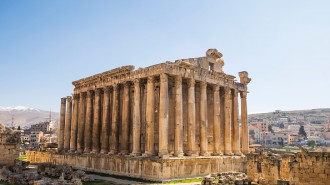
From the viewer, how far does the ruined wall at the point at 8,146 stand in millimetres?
25734

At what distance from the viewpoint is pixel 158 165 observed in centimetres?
2053

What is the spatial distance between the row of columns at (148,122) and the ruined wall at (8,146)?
6.99 meters

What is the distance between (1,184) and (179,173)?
39.2 feet

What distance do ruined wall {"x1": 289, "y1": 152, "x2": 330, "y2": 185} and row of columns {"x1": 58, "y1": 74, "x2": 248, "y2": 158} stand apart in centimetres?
1007

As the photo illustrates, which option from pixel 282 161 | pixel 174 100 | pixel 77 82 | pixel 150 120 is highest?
pixel 77 82

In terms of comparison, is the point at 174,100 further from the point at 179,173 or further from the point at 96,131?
the point at 96,131

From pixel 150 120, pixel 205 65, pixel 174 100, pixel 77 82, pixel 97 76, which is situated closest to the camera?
pixel 150 120

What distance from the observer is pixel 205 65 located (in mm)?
27562

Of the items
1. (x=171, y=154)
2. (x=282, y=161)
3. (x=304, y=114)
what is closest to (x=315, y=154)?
(x=282, y=161)

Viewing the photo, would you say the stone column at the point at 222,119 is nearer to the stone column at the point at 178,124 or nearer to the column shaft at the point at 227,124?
the column shaft at the point at 227,124

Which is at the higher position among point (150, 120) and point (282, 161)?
point (150, 120)

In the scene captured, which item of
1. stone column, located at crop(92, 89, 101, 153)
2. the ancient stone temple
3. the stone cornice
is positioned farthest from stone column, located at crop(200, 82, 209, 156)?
stone column, located at crop(92, 89, 101, 153)

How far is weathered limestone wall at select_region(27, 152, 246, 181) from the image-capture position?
68.1 feet

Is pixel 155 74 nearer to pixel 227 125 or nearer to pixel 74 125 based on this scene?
pixel 227 125
